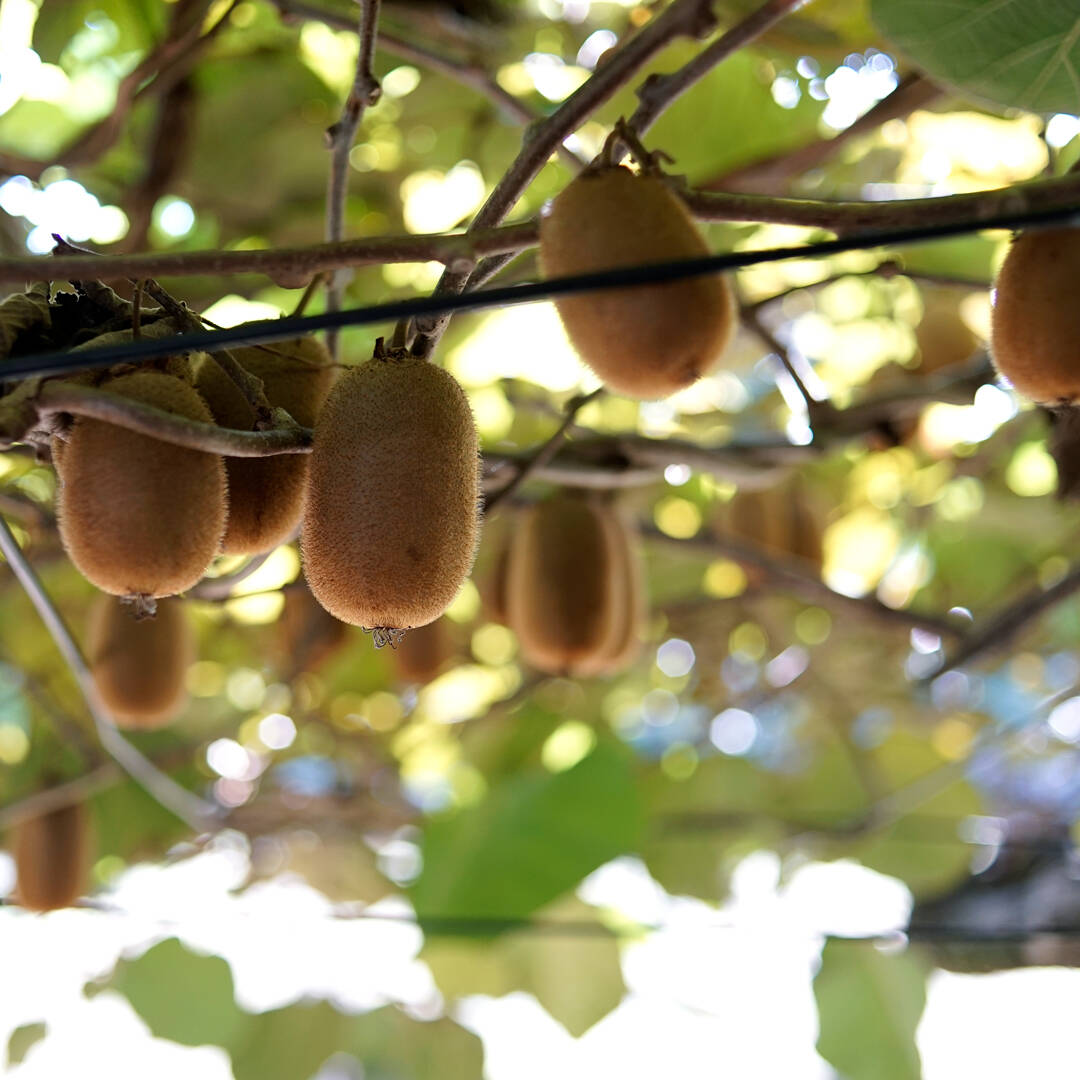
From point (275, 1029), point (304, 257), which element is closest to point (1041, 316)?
point (304, 257)

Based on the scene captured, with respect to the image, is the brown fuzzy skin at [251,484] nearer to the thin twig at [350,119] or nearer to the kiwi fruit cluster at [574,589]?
the thin twig at [350,119]

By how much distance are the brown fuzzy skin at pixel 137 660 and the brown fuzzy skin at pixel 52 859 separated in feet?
1.17

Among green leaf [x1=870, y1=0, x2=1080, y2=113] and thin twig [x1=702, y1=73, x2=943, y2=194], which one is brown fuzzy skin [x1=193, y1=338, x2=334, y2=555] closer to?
green leaf [x1=870, y1=0, x2=1080, y2=113]

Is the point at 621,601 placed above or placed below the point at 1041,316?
above

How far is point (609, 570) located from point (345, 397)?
589 mm

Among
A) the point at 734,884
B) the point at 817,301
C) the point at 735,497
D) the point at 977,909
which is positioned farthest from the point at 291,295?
the point at 977,909

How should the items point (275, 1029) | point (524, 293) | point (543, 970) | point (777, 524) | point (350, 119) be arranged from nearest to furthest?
1. point (524, 293)
2. point (350, 119)
3. point (777, 524)
4. point (543, 970)
5. point (275, 1029)

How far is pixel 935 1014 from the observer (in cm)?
214

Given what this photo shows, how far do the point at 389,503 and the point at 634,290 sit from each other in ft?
0.38

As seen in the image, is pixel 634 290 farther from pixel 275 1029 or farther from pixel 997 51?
pixel 275 1029

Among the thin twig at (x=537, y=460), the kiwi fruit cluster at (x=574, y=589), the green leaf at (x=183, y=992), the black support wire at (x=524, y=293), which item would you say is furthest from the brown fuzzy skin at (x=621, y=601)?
the green leaf at (x=183, y=992)

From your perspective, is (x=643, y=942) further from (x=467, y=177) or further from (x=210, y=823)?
(x=467, y=177)

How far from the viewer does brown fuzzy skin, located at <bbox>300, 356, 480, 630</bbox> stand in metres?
0.45

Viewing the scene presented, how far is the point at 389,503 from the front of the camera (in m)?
0.45
